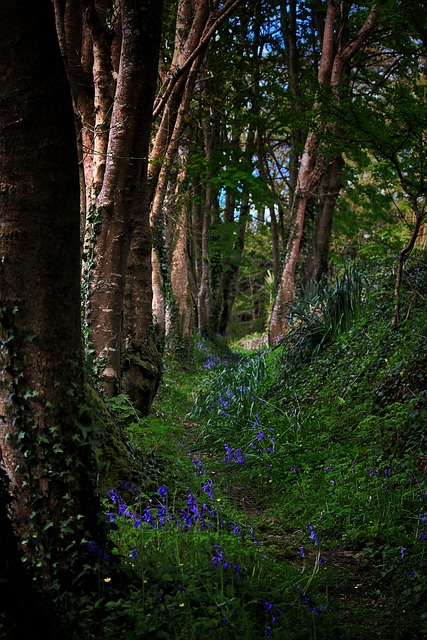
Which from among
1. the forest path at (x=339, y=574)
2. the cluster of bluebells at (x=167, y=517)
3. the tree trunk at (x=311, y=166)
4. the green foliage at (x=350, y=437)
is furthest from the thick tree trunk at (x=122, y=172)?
the tree trunk at (x=311, y=166)

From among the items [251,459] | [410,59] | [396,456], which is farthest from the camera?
[410,59]

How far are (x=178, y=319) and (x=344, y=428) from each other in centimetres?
853

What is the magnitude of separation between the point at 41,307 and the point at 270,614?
195 cm

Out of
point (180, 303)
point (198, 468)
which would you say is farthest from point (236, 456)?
point (180, 303)

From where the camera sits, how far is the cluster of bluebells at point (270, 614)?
272cm

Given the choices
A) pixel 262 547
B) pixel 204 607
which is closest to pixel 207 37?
pixel 262 547

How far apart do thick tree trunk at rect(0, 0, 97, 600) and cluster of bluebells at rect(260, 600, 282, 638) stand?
96cm

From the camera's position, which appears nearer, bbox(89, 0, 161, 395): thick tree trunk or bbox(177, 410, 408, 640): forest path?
bbox(177, 410, 408, 640): forest path

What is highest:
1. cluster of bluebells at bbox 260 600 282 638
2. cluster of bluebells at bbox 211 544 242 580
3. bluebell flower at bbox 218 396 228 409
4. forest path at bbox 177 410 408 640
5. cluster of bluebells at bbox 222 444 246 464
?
cluster of bluebells at bbox 211 544 242 580

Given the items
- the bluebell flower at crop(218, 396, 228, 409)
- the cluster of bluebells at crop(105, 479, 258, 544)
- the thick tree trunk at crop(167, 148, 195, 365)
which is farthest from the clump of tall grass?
the cluster of bluebells at crop(105, 479, 258, 544)

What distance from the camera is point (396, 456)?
5570 millimetres

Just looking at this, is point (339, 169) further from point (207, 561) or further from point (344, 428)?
point (207, 561)

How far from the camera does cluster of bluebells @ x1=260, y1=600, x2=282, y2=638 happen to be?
8.94ft

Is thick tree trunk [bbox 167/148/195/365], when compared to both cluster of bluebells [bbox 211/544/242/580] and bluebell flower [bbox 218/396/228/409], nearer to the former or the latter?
bluebell flower [bbox 218/396/228/409]
